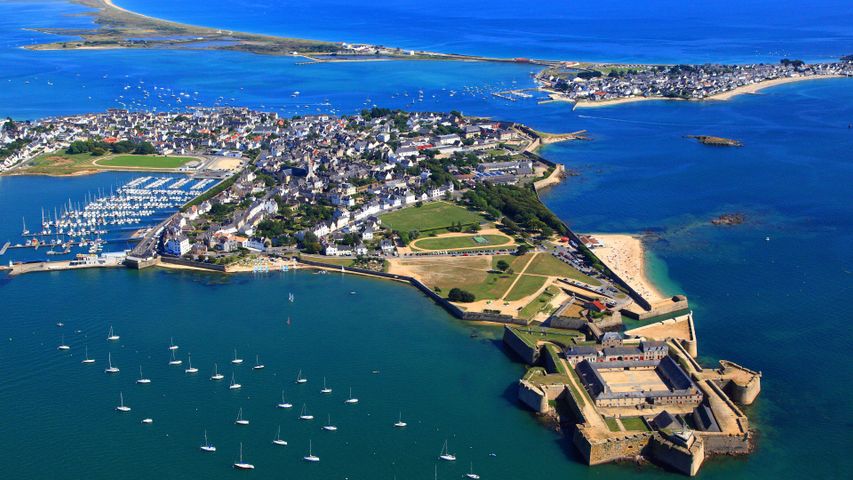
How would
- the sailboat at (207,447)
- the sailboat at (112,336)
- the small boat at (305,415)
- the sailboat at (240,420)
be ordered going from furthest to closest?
the sailboat at (112,336)
the small boat at (305,415)
the sailboat at (240,420)
the sailboat at (207,447)

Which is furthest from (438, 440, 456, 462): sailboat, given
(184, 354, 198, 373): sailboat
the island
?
(184, 354, 198, 373): sailboat

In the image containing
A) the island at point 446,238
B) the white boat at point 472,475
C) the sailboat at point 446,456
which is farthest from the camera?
the island at point 446,238

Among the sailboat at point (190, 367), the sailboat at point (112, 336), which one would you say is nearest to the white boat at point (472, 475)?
the sailboat at point (190, 367)

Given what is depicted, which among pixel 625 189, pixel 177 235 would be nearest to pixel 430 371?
pixel 177 235

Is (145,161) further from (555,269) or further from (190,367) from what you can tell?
(555,269)

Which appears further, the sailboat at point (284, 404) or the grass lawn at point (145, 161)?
the grass lawn at point (145, 161)

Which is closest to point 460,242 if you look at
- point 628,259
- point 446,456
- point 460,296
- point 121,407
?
point 460,296

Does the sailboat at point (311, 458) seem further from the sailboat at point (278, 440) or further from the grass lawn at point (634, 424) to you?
the grass lawn at point (634, 424)
